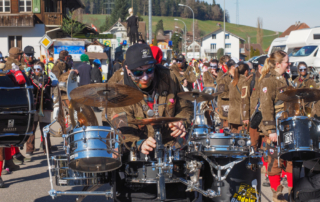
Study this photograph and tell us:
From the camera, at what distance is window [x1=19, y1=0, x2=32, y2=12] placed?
114ft

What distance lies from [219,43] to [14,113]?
11412 centimetres

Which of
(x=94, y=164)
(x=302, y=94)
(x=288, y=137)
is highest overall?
(x=302, y=94)

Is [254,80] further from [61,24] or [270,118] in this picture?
[61,24]

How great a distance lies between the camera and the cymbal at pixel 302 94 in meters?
4.14

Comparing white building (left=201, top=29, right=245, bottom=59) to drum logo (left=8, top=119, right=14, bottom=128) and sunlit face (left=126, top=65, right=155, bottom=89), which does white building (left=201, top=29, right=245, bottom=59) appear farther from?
sunlit face (left=126, top=65, right=155, bottom=89)

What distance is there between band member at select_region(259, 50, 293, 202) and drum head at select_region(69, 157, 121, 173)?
2440mm

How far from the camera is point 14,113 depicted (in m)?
5.17

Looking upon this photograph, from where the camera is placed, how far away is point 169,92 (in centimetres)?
394

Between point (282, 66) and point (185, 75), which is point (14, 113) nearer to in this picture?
point (282, 66)

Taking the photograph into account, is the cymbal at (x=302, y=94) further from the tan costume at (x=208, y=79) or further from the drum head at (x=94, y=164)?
the tan costume at (x=208, y=79)

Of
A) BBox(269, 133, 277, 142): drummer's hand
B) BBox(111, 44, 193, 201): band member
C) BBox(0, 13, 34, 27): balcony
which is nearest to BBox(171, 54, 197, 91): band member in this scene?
BBox(269, 133, 277, 142): drummer's hand

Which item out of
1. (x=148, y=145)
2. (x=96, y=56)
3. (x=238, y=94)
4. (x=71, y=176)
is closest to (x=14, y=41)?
(x=96, y=56)

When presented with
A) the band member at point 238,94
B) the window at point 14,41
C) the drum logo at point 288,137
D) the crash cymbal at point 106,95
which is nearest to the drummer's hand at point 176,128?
the crash cymbal at point 106,95

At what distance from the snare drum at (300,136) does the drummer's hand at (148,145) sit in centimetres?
158
